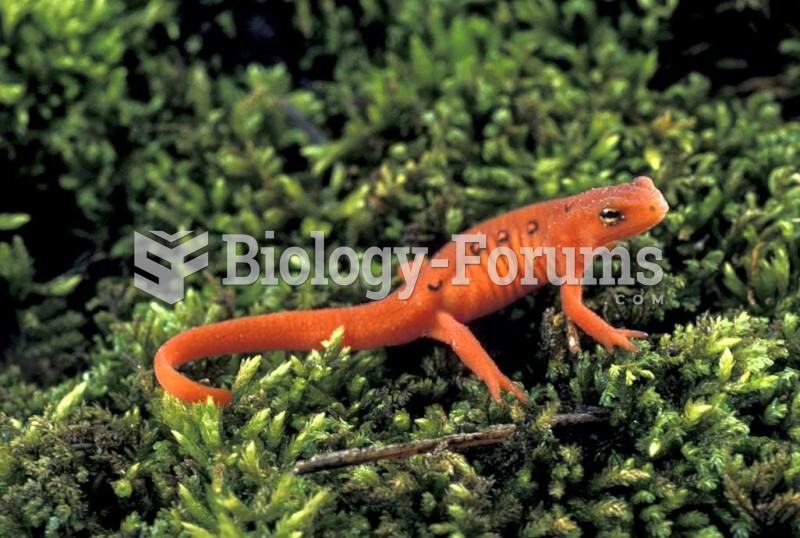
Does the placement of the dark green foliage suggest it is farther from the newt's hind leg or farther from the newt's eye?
the newt's eye

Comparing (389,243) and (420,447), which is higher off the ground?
(389,243)

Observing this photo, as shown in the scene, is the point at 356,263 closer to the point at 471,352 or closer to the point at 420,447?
the point at 471,352

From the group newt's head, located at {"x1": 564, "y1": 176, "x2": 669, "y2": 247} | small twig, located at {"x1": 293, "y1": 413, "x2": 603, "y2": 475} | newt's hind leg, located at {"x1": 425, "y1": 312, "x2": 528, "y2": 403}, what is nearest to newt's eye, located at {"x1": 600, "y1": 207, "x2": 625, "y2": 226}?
newt's head, located at {"x1": 564, "y1": 176, "x2": 669, "y2": 247}

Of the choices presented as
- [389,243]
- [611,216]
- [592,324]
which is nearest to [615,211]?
[611,216]

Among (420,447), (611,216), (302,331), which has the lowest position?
(420,447)

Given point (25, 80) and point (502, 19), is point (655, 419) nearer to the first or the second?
point (502, 19)

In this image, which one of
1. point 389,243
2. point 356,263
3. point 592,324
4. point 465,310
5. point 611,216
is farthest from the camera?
point 389,243

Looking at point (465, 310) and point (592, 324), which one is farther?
point (465, 310)
